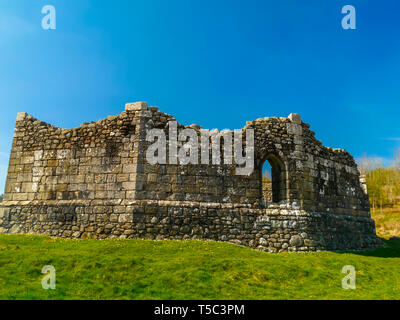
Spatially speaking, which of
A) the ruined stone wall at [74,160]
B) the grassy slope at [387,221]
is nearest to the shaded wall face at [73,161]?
the ruined stone wall at [74,160]

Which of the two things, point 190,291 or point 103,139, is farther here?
point 103,139

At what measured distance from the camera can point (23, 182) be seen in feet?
46.6

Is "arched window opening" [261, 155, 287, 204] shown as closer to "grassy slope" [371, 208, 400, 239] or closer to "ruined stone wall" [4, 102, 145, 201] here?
"ruined stone wall" [4, 102, 145, 201]

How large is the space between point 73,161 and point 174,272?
26.5 ft

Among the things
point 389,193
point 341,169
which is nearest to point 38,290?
point 341,169

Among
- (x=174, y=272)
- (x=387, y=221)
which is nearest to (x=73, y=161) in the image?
(x=174, y=272)

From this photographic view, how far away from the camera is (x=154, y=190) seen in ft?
40.5

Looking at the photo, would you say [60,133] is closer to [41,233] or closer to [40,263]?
[41,233]

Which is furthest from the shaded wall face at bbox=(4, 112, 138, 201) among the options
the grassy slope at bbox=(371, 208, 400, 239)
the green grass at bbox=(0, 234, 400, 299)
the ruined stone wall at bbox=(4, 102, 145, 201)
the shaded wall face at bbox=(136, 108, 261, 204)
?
the grassy slope at bbox=(371, 208, 400, 239)

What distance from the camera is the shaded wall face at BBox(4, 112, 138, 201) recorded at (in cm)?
1271

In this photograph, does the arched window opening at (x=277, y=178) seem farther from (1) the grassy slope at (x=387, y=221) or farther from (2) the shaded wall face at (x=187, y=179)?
(1) the grassy slope at (x=387, y=221)

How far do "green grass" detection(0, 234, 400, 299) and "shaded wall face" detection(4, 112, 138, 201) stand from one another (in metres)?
2.59

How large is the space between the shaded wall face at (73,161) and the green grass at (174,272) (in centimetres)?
259

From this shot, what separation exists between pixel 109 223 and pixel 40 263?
12.2 feet
